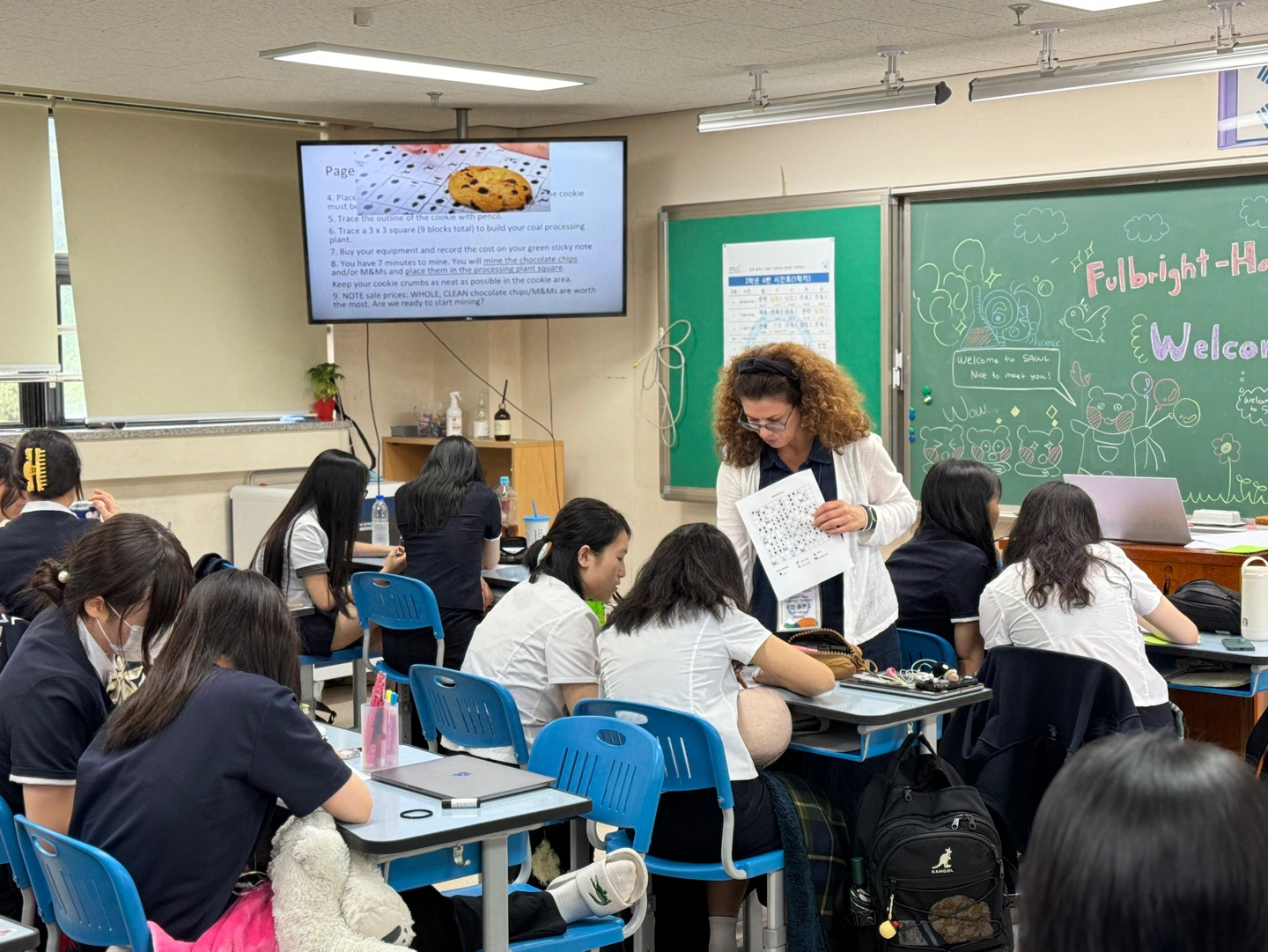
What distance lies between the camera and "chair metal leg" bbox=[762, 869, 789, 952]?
3.06 m

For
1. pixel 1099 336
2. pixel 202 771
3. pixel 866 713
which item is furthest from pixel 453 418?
pixel 202 771

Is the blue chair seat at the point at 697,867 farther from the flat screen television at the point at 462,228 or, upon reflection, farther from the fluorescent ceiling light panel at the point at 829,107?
the flat screen television at the point at 462,228

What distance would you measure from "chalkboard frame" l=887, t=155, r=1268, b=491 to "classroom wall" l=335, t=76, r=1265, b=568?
0.04 meters

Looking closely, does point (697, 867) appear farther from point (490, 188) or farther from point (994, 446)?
point (490, 188)

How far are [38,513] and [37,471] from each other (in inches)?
5.1

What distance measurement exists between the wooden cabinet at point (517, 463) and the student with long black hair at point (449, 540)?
209cm

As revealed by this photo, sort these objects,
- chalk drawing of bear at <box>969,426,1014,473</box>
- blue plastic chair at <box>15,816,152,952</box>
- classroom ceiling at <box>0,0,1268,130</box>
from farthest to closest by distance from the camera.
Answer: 1. chalk drawing of bear at <box>969,426,1014,473</box>
2. classroom ceiling at <box>0,0,1268,130</box>
3. blue plastic chair at <box>15,816,152,952</box>

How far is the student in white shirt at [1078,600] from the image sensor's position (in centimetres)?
355

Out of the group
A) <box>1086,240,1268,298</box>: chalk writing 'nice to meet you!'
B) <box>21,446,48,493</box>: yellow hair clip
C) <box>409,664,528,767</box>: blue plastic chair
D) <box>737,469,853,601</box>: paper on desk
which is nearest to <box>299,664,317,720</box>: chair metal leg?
<box>21,446,48,493</box>: yellow hair clip

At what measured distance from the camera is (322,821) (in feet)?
7.56

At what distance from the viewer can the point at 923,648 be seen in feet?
13.2

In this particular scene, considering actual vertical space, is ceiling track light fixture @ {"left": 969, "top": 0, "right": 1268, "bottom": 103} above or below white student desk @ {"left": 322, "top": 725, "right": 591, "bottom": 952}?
above

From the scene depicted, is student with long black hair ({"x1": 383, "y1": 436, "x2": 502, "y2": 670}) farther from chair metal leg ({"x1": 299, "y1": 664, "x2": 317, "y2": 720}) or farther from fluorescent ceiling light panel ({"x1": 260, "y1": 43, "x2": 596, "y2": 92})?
fluorescent ceiling light panel ({"x1": 260, "y1": 43, "x2": 596, "y2": 92})

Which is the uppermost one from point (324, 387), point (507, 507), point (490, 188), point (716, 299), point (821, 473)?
point (490, 188)
